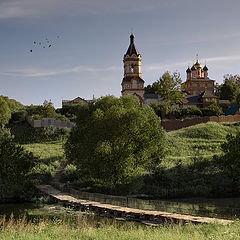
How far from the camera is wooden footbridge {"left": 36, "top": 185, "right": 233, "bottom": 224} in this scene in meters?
25.1

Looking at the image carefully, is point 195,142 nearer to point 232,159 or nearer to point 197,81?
point 232,159

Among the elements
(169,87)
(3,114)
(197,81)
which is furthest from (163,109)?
(197,81)

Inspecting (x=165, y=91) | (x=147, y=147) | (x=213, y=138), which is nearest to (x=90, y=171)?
(x=147, y=147)

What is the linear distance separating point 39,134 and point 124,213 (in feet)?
144

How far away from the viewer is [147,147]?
3681 centimetres

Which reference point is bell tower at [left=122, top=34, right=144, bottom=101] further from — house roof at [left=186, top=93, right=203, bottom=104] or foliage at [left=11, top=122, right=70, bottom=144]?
foliage at [left=11, top=122, right=70, bottom=144]

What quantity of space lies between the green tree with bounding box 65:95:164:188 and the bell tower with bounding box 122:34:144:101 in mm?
58922

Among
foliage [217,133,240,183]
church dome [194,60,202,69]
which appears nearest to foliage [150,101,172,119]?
foliage [217,133,240,183]

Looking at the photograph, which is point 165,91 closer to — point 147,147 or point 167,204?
point 147,147

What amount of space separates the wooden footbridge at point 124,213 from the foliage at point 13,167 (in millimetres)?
3906

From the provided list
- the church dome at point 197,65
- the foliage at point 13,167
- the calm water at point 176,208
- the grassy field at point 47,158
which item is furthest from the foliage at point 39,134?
the church dome at point 197,65

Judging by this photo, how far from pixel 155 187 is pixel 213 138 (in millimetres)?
24302

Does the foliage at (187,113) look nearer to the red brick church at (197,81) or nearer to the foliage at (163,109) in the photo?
the foliage at (163,109)

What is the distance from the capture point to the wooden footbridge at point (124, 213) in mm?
25078
